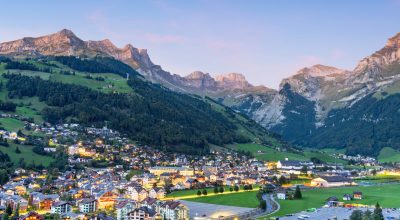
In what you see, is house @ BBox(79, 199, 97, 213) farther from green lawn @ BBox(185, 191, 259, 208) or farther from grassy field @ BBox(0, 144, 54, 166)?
grassy field @ BBox(0, 144, 54, 166)

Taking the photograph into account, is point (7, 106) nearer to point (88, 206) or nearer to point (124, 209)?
point (88, 206)

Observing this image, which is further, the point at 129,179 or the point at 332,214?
the point at 129,179

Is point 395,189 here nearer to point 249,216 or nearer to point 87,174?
point 249,216

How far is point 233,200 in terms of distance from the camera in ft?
328

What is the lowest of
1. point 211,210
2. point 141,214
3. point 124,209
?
point 211,210

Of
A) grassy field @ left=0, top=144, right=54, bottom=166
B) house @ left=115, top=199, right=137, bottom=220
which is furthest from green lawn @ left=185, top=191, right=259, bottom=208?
grassy field @ left=0, top=144, right=54, bottom=166

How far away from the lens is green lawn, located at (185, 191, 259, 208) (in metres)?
94.5

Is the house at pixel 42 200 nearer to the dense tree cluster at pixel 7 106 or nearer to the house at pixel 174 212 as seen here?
the house at pixel 174 212

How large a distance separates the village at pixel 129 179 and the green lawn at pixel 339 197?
2.47 m

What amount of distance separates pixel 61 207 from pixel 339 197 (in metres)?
54.4

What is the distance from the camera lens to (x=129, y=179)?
12644 cm

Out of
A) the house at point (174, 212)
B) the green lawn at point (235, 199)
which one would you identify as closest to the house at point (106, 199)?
the house at point (174, 212)

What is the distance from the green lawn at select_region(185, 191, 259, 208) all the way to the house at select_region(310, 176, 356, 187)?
102ft

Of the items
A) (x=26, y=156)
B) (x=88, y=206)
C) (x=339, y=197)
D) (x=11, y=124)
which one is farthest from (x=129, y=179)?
(x=11, y=124)
